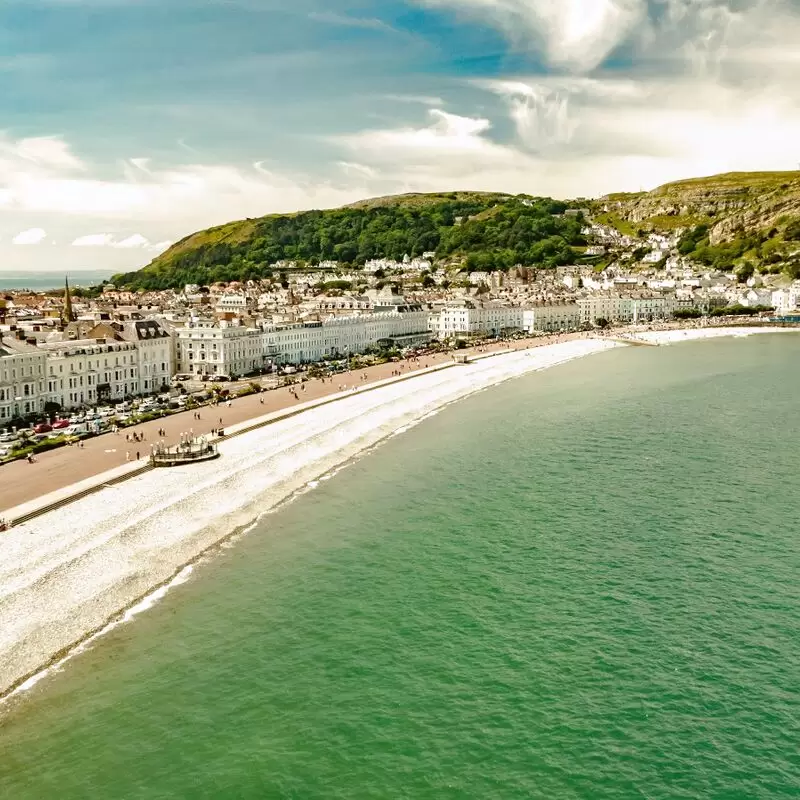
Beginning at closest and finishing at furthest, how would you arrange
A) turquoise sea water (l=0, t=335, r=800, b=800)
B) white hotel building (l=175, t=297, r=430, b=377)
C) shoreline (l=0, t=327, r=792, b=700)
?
turquoise sea water (l=0, t=335, r=800, b=800) → shoreline (l=0, t=327, r=792, b=700) → white hotel building (l=175, t=297, r=430, b=377)

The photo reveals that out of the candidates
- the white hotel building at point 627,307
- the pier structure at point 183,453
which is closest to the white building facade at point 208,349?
the pier structure at point 183,453

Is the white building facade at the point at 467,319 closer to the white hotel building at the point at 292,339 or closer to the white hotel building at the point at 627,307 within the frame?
the white hotel building at the point at 292,339

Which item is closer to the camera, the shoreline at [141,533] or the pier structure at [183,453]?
the shoreline at [141,533]

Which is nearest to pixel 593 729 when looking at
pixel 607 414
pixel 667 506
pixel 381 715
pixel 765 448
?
pixel 381 715

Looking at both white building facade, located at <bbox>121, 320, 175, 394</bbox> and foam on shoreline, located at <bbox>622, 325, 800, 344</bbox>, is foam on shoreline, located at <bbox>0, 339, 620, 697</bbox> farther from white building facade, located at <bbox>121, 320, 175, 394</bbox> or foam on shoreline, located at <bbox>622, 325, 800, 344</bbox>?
foam on shoreline, located at <bbox>622, 325, 800, 344</bbox>

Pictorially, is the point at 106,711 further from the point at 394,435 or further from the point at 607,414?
the point at 607,414

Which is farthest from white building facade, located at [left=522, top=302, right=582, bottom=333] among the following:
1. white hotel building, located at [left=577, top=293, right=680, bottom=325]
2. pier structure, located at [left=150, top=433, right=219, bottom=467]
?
pier structure, located at [left=150, top=433, right=219, bottom=467]

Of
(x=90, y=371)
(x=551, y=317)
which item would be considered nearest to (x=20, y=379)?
(x=90, y=371)
